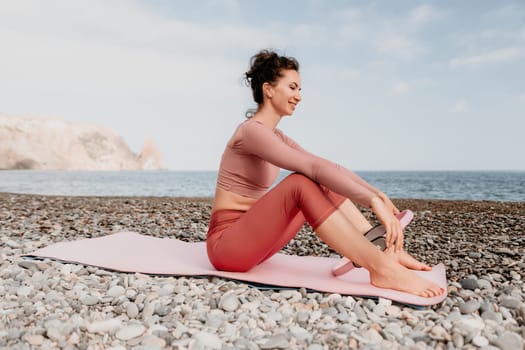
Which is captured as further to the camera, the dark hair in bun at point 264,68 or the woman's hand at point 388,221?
the dark hair in bun at point 264,68

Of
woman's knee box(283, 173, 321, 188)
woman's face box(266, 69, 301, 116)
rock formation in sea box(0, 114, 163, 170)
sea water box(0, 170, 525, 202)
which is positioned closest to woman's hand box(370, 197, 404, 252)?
woman's knee box(283, 173, 321, 188)

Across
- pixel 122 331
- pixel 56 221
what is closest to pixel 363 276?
pixel 122 331

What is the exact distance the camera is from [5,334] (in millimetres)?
2697

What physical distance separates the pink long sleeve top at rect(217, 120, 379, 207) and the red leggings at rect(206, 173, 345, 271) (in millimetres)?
111

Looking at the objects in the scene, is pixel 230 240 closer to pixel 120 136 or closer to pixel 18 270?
pixel 18 270

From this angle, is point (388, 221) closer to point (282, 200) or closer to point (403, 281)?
point (403, 281)

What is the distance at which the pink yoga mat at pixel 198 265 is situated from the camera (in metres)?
3.42

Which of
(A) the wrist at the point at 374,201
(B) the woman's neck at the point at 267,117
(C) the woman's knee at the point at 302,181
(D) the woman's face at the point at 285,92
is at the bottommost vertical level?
(A) the wrist at the point at 374,201

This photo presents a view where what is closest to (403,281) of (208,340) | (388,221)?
(388,221)

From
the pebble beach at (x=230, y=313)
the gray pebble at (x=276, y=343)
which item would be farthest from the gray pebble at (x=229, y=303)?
the gray pebble at (x=276, y=343)

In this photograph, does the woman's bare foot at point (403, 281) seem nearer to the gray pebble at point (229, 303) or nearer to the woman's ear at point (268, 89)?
the gray pebble at point (229, 303)

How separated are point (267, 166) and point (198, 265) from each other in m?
Answer: 1.13

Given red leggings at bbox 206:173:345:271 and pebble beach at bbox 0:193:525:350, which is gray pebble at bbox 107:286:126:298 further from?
red leggings at bbox 206:173:345:271

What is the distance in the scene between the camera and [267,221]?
10.8ft
